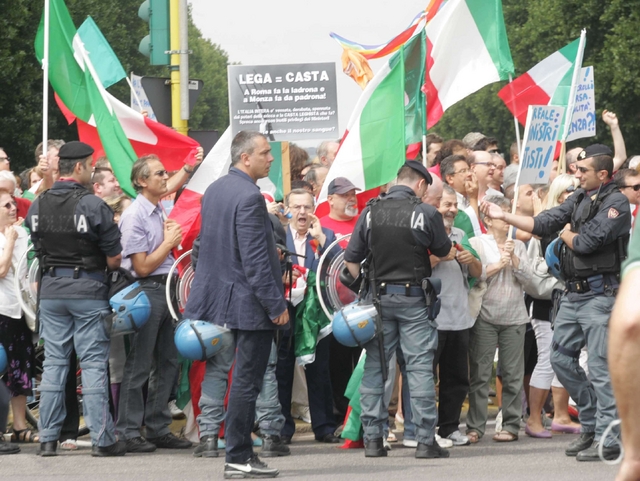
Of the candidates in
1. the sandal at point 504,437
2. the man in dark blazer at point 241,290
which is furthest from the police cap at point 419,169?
the sandal at point 504,437

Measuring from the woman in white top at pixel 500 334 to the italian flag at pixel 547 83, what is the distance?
294 centimetres

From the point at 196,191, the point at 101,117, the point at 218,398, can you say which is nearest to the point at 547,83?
the point at 196,191

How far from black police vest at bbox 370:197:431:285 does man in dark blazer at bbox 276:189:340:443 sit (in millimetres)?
970

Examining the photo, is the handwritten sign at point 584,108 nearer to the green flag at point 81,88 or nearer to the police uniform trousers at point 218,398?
the green flag at point 81,88

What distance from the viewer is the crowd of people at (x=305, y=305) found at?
7.18m

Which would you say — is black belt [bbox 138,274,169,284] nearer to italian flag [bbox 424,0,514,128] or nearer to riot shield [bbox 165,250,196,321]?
riot shield [bbox 165,250,196,321]

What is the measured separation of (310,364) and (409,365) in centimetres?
125

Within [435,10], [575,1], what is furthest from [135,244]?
[575,1]

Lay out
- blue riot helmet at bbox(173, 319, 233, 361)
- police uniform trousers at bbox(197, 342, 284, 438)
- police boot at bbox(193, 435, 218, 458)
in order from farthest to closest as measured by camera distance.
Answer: police boot at bbox(193, 435, 218, 458) < police uniform trousers at bbox(197, 342, 284, 438) < blue riot helmet at bbox(173, 319, 233, 361)

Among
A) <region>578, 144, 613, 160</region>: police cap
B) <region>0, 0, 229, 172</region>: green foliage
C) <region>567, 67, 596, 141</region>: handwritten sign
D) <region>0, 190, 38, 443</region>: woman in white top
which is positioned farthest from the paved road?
<region>0, 0, 229, 172</region>: green foliage

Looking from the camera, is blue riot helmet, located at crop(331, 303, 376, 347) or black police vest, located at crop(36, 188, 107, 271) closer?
blue riot helmet, located at crop(331, 303, 376, 347)

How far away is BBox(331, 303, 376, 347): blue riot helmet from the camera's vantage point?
7719 millimetres

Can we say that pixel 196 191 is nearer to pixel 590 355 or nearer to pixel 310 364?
pixel 310 364

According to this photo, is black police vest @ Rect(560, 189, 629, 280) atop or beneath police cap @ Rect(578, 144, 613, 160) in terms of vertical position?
beneath
